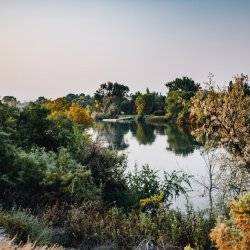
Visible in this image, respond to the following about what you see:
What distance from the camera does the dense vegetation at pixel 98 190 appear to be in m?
10.3

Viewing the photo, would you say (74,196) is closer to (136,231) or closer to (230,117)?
(136,231)

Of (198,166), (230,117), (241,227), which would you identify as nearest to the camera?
(241,227)

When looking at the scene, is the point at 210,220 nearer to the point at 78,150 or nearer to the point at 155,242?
the point at 155,242

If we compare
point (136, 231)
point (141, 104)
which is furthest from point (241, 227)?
point (141, 104)

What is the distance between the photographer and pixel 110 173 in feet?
61.0

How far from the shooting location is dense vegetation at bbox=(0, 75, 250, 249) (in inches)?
406

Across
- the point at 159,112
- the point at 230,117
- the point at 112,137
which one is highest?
the point at 230,117

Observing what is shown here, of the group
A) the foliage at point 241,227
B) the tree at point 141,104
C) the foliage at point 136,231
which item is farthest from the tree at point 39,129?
the tree at point 141,104

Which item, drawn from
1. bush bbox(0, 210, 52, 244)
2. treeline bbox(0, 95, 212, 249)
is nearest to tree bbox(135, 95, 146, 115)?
treeline bbox(0, 95, 212, 249)

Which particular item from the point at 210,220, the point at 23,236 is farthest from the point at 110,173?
the point at 23,236

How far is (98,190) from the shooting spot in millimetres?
14914

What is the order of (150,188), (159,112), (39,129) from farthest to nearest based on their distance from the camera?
1. (159,112)
2. (39,129)
3. (150,188)

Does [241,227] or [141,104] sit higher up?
[141,104]

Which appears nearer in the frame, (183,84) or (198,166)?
(198,166)
